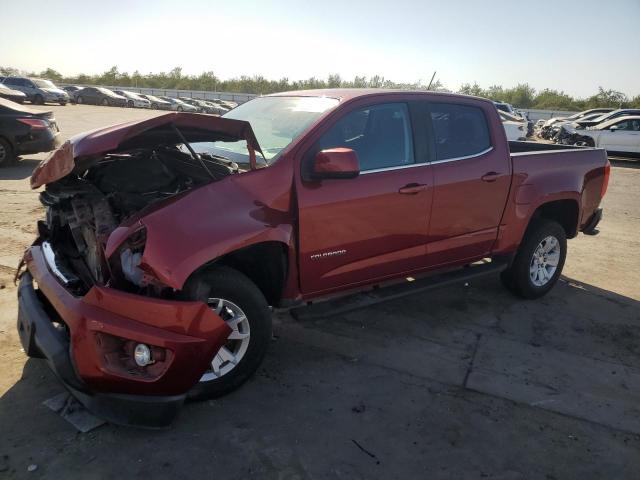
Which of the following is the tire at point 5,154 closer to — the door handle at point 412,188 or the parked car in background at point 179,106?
the door handle at point 412,188

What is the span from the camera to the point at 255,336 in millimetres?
3076

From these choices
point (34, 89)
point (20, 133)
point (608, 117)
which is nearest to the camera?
point (20, 133)

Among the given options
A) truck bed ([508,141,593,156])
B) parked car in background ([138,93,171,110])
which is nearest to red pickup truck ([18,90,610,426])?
truck bed ([508,141,593,156])

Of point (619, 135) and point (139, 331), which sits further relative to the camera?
point (619, 135)

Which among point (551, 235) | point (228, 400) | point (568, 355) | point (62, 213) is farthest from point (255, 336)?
point (551, 235)

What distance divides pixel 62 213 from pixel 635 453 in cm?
387

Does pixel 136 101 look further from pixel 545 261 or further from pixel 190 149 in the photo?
pixel 190 149

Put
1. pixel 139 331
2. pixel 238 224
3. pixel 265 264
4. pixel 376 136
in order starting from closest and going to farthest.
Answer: pixel 139 331 → pixel 238 224 → pixel 265 264 → pixel 376 136

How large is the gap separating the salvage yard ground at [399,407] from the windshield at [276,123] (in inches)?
48.1

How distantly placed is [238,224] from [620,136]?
18673 mm

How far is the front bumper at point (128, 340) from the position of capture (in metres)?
Answer: 2.53

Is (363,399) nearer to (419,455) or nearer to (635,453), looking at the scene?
(419,455)

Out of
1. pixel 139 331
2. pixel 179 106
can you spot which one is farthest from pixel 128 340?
pixel 179 106

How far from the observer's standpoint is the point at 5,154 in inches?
390
